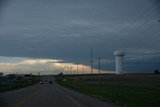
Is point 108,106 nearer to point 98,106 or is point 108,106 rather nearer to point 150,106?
point 98,106

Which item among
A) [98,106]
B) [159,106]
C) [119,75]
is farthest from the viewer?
[119,75]

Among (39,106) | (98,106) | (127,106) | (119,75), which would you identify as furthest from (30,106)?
(119,75)

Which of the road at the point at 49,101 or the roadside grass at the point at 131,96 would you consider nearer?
the road at the point at 49,101

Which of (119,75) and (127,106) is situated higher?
(119,75)

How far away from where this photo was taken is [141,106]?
24.1 m

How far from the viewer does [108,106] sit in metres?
24.9

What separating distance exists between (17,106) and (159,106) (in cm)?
844

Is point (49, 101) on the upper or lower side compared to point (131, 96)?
lower

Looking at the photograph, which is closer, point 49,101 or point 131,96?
point 49,101

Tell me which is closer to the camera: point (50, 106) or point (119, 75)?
point (50, 106)

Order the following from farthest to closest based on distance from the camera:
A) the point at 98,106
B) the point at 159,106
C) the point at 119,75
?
the point at 119,75, the point at 98,106, the point at 159,106

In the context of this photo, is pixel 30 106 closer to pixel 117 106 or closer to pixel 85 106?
pixel 85 106

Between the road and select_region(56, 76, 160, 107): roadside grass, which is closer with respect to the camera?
the road

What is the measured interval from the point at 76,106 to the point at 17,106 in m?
3.61
